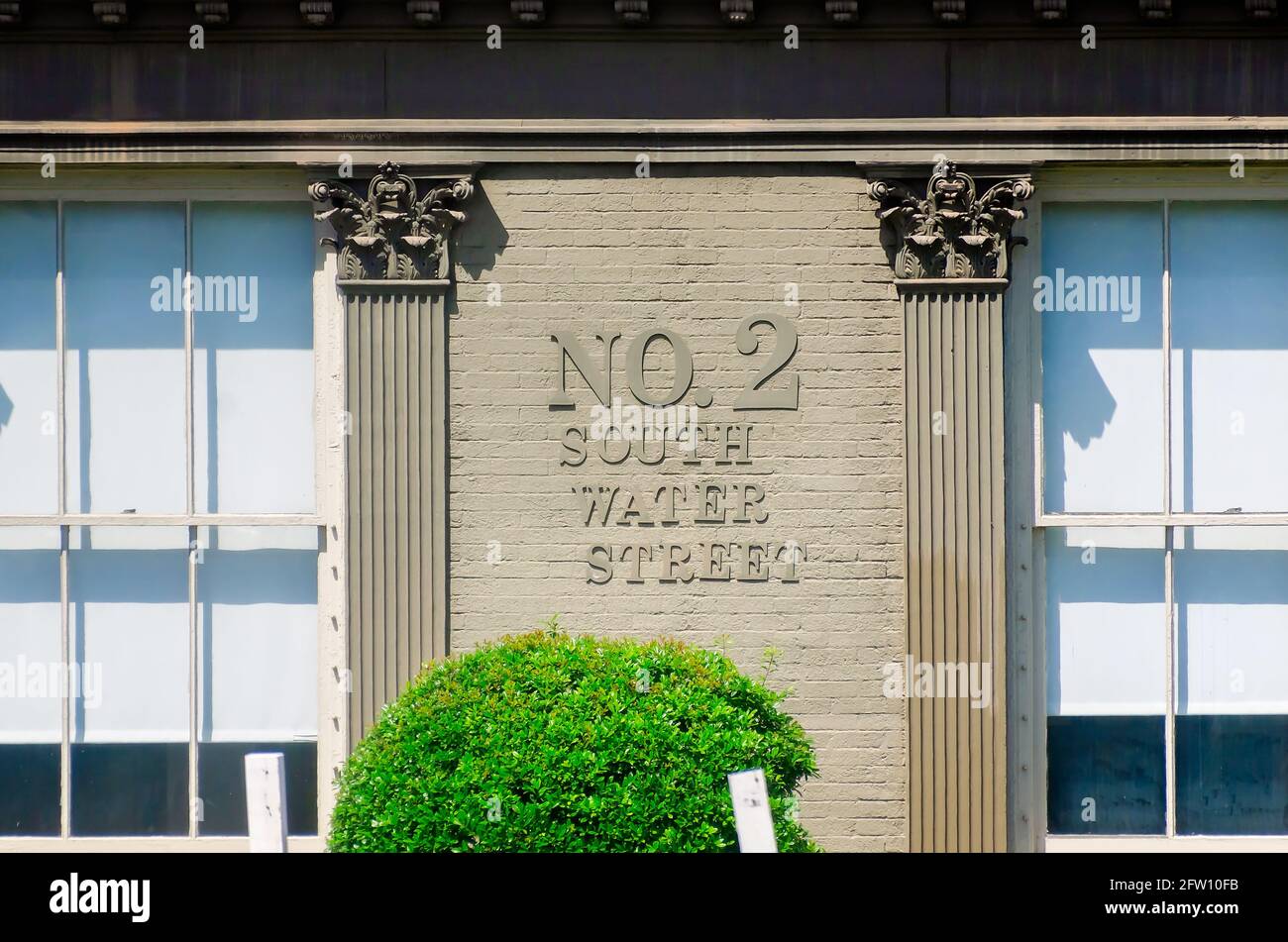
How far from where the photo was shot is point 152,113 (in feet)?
23.7

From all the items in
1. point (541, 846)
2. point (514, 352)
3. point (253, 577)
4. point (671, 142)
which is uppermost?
point (671, 142)

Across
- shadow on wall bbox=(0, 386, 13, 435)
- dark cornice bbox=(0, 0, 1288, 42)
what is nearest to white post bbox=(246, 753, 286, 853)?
shadow on wall bbox=(0, 386, 13, 435)

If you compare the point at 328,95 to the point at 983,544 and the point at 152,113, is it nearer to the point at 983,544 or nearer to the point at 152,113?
the point at 152,113

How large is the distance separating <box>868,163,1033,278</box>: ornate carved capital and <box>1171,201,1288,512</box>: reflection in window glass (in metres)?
1.13

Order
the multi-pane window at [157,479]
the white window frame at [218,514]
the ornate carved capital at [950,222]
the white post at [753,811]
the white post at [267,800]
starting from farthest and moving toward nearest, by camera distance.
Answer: the multi-pane window at [157,479], the white window frame at [218,514], the ornate carved capital at [950,222], the white post at [267,800], the white post at [753,811]

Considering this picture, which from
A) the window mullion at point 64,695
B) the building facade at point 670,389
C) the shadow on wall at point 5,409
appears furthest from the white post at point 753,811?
the shadow on wall at point 5,409

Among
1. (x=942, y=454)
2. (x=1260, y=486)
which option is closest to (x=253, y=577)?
(x=942, y=454)

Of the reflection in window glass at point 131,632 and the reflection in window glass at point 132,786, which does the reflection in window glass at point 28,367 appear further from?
the reflection in window glass at point 132,786

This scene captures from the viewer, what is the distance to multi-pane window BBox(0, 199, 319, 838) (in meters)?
7.38

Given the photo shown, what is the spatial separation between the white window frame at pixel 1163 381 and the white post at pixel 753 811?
3328 mm

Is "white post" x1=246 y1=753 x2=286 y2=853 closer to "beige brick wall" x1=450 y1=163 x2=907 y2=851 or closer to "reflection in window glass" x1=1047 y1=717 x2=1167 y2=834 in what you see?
"beige brick wall" x1=450 y1=163 x2=907 y2=851

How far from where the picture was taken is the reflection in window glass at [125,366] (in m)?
7.40
